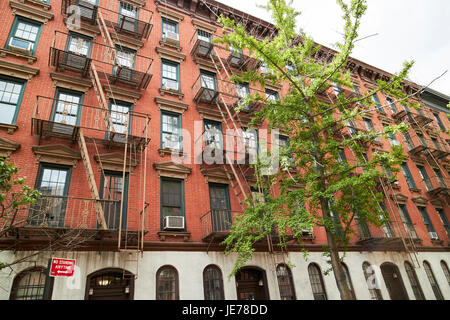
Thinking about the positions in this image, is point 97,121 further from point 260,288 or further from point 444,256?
point 444,256

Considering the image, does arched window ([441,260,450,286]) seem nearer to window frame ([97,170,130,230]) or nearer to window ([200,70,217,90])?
window ([200,70,217,90])

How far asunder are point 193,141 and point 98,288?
7.23 m

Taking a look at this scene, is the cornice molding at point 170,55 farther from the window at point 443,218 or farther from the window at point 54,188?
the window at point 443,218

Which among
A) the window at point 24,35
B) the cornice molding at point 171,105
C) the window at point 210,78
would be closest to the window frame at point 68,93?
the window at point 24,35

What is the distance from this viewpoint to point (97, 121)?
1128cm

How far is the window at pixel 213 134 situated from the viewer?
13.7m

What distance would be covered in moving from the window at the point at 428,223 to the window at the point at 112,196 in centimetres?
1978

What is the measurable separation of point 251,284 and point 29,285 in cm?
804

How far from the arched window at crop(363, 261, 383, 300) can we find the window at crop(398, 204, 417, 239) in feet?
13.8

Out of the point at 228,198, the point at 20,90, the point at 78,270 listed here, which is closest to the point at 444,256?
the point at 228,198

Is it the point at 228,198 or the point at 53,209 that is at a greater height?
the point at 228,198

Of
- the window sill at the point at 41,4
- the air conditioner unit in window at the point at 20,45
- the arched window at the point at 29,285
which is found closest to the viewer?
the arched window at the point at 29,285

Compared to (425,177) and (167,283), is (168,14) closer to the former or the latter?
(167,283)

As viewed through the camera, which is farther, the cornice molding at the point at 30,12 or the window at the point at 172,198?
the cornice molding at the point at 30,12
